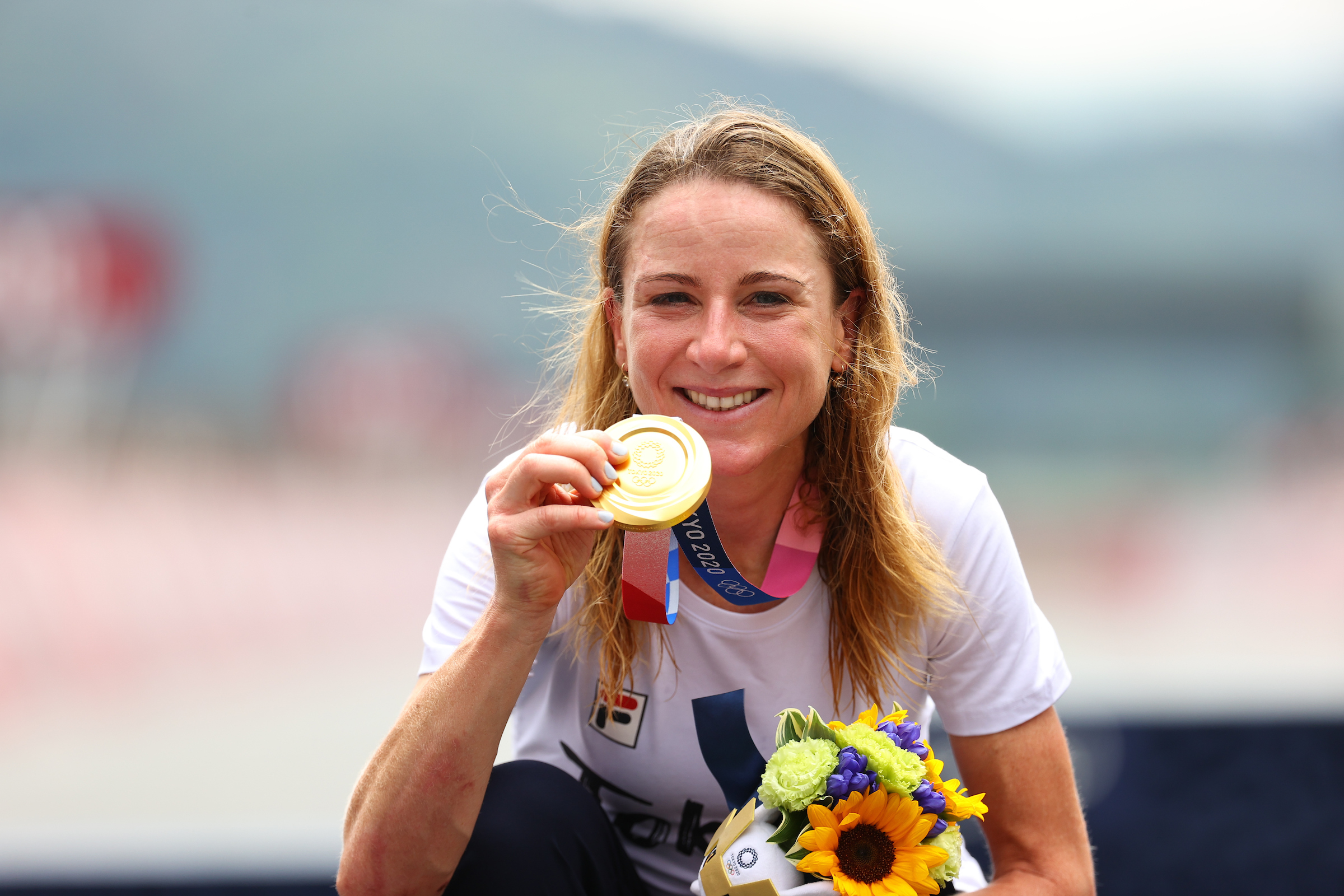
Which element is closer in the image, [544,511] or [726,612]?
[544,511]

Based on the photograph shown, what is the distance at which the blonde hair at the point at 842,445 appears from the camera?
164 centimetres

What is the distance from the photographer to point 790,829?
4.38ft

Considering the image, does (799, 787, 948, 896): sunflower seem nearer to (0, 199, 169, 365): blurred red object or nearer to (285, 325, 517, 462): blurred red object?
(285, 325, 517, 462): blurred red object

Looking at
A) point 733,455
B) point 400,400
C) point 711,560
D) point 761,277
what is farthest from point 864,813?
point 400,400

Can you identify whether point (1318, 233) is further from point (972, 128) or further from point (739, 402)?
point (739, 402)

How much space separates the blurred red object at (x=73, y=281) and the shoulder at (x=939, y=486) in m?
5.08

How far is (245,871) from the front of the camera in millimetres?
2891

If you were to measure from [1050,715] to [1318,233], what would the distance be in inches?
240

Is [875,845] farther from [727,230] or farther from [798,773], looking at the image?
[727,230]

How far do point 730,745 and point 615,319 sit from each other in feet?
2.49

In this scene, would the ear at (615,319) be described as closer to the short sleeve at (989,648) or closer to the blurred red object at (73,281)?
the short sleeve at (989,648)

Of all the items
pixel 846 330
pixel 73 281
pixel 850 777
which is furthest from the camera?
pixel 73 281

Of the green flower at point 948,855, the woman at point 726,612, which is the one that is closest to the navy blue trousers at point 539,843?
the woman at point 726,612

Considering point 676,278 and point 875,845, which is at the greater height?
point 676,278
